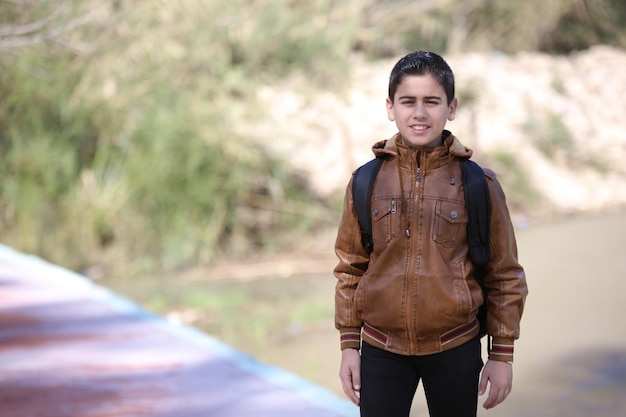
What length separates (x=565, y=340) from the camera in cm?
591

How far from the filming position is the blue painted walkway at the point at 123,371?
341 centimetres

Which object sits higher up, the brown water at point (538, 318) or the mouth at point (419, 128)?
the mouth at point (419, 128)

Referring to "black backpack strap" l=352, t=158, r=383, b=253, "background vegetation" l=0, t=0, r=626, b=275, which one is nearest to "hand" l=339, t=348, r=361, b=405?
"black backpack strap" l=352, t=158, r=383, b=253

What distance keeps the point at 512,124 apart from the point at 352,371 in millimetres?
10573

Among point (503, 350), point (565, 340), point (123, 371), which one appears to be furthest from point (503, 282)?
point (565, 340)

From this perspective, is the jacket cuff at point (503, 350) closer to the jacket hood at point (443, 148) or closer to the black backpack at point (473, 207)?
the black backpack at point (473, 207)

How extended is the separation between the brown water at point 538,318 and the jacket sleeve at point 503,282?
2.51 m

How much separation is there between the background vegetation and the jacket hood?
19.0ft

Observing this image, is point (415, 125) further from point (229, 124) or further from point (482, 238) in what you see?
point (229, 124)

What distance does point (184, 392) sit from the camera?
11.8 feet

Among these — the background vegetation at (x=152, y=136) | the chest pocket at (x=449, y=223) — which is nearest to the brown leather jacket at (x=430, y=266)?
the chest pocket at (x=449, y=223)

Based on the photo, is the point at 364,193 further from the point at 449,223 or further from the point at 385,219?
the point at 449,223

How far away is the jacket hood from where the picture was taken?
212 centimetres

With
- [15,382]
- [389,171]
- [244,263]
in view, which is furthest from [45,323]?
[244,263]
